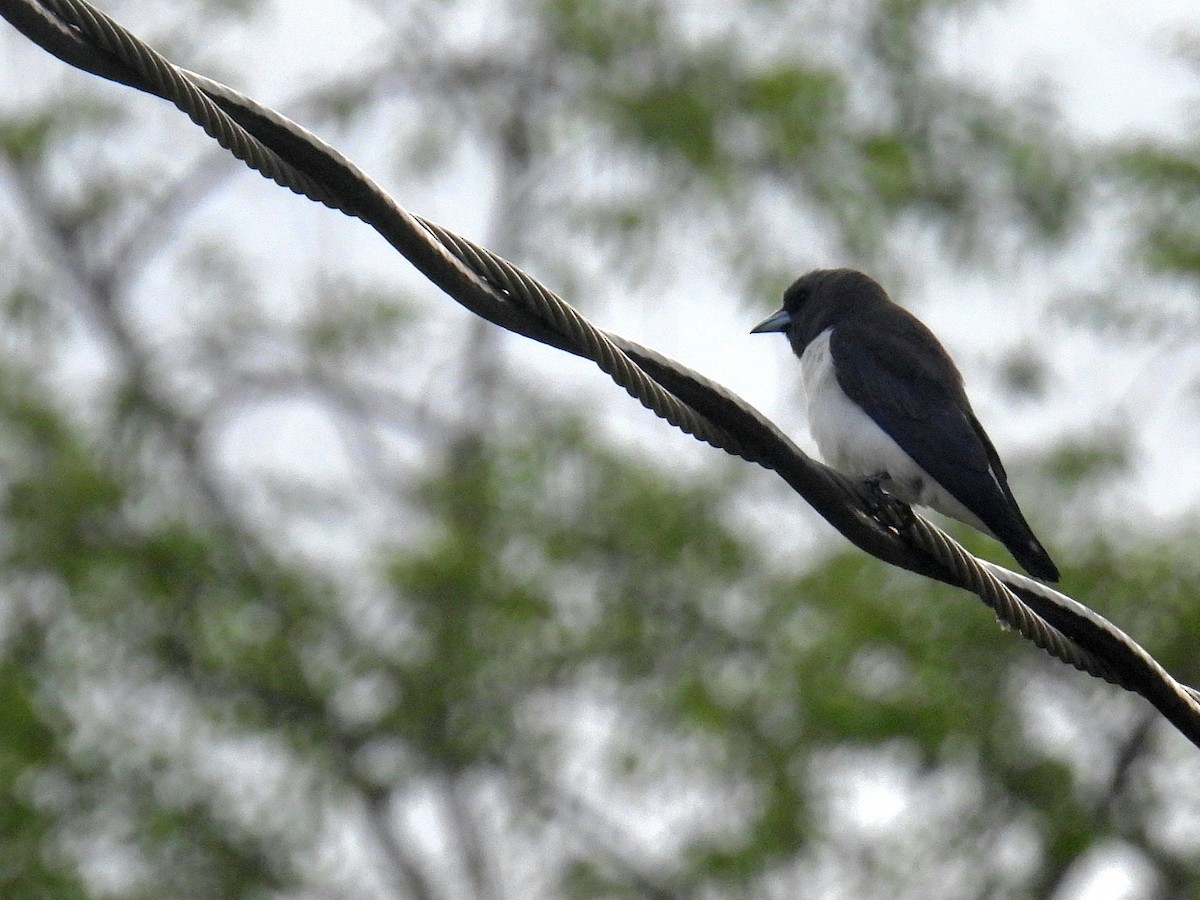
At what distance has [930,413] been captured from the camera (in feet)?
18.1

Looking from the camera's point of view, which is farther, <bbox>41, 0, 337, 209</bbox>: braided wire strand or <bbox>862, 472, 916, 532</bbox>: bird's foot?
<bbox>862, 472, 916, 532</bbox>: bird's foot

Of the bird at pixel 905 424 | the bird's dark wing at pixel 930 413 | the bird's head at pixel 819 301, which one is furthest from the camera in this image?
the bird's head at pixel 819 301

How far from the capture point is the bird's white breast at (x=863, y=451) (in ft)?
17.6

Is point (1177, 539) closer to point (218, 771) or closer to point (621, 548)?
point (621, 548)

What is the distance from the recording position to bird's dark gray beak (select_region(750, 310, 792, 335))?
22.0 ft

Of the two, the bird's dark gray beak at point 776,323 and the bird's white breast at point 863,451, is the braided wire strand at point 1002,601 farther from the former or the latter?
the bird's dark gray beak at point 776,323

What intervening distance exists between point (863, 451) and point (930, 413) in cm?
22

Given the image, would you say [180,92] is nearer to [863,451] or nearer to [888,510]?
[888,510]

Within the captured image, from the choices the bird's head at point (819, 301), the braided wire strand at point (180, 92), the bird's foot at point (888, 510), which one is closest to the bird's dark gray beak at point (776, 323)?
the bird's head at point (819, 301)

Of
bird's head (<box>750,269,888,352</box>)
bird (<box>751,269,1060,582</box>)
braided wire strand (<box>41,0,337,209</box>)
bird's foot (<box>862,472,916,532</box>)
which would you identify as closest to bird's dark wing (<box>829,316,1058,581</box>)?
bird (<box>751,269,1060,582</box>)

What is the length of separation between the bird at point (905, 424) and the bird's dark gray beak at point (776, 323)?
0.40 metres

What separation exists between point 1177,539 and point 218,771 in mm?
5282

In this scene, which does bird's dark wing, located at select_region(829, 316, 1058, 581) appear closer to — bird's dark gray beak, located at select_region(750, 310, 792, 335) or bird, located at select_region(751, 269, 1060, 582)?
bird, located at select_region(751, 269, 1060, 582)

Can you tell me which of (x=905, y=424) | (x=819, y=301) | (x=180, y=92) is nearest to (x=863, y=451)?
(x=905, y=424)
